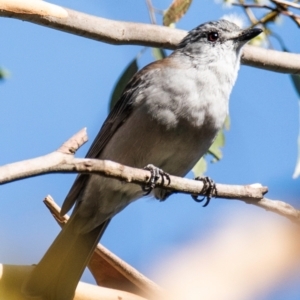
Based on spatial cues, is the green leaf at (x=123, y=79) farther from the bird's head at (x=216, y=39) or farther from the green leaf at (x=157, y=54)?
the bird's head at (x=216, y=39)

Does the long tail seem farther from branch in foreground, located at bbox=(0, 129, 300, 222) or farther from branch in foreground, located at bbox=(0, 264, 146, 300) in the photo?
branch in foreground, located at bbox=(0, 129, 300, 222)

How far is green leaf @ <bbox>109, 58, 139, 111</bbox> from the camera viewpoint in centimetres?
405

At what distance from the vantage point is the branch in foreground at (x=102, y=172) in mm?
1746

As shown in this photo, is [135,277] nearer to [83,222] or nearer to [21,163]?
[21,163]

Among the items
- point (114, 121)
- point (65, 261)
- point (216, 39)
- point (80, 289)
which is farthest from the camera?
point (216, 39)

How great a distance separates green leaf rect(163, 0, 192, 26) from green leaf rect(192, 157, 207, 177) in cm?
100

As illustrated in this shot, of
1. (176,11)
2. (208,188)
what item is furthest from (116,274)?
(176,11)

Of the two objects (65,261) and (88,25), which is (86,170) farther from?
(65,261)

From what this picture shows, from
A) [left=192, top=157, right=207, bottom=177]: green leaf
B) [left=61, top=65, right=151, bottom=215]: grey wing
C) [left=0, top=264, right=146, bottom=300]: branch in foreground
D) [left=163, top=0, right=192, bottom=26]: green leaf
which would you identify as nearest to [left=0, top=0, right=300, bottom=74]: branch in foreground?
[left=163, top=0, right=192, bottom=26]: green leaf

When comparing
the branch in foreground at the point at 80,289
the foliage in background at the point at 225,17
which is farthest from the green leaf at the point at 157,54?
the branch in foreground at the point at 80,289

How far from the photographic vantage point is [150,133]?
11.2 ft

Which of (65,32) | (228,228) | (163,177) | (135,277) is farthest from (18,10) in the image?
(228,228)

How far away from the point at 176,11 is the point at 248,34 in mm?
604

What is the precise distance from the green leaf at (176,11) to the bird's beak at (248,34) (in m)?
0.55
